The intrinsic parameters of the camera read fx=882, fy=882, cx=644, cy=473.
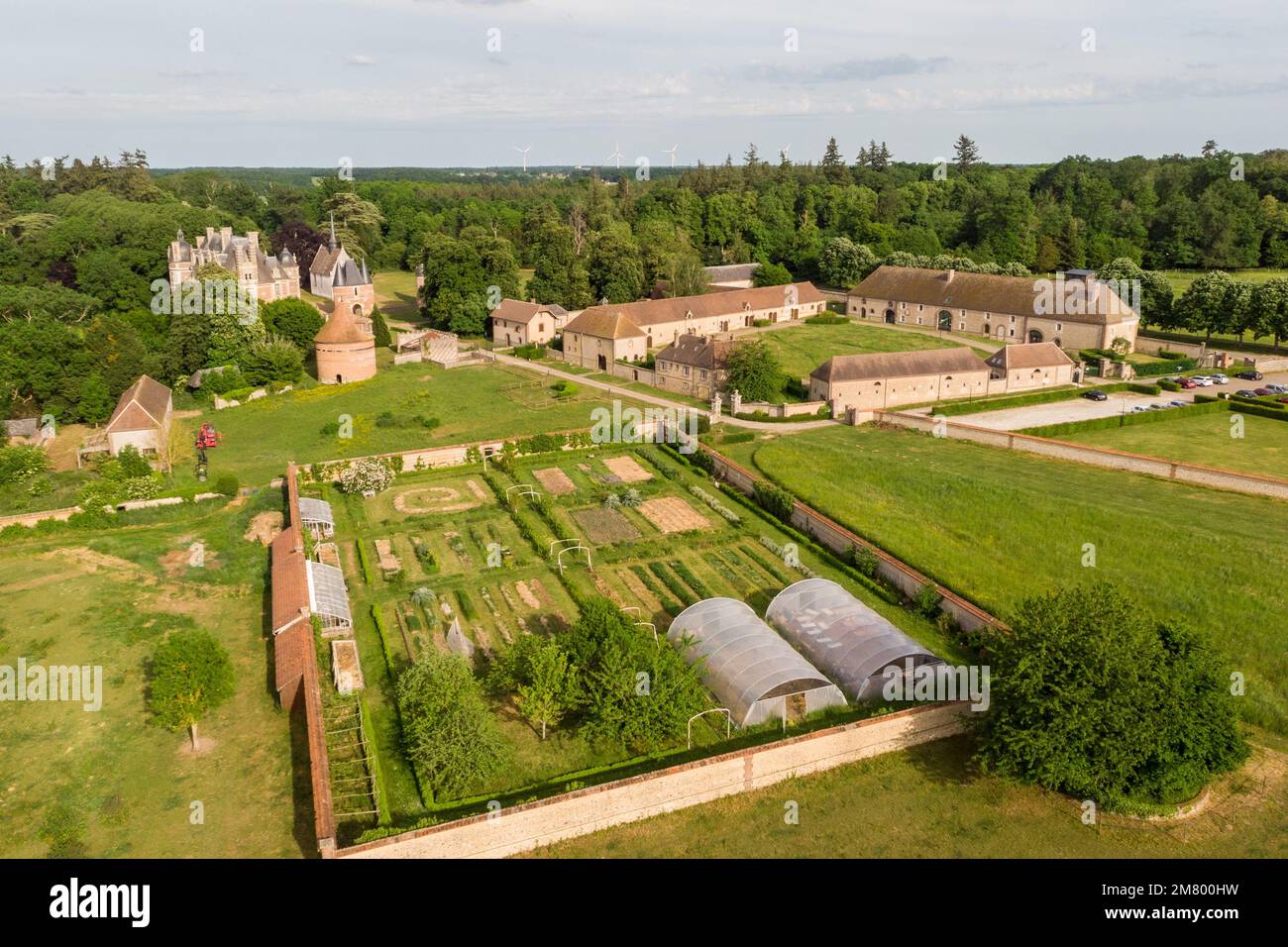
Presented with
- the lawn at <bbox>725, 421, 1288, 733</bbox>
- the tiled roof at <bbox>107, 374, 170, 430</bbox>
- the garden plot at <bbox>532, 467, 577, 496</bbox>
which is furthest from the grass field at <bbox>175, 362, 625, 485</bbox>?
the lawn at <bbox>725, 421, 1288, 733</bbox>

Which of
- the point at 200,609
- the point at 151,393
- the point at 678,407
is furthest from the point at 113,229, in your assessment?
the point at 200,609

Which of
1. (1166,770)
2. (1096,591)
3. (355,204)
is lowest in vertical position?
(1166,770)

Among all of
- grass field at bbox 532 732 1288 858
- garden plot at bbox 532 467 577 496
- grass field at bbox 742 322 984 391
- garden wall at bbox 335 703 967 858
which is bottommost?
grass field at bbox 532 732 1288 858

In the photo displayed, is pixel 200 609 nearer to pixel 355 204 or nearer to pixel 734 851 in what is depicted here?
pixel 734 851

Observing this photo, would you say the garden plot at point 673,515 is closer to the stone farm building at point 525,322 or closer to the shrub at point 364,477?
the shrub at point 364,477

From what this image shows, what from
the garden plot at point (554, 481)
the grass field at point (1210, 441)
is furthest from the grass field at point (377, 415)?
the grass field at point (1210, 441)

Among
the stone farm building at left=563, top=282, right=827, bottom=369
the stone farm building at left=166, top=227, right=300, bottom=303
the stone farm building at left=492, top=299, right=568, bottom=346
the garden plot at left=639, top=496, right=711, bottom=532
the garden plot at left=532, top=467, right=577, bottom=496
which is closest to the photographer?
the garden plot at left=639, top=496, right=711, bottom=532

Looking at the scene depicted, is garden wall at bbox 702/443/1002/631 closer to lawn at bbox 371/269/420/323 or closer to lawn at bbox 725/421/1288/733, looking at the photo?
lawn at bbox 725/421/1288/733
